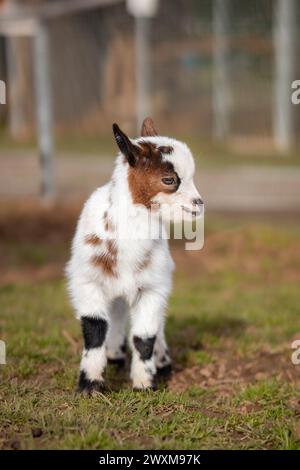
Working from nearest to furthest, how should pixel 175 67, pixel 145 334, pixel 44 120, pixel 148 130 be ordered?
pixel 145 334 → pixel 148 130 → pixel 44 120 → pixel 175 67

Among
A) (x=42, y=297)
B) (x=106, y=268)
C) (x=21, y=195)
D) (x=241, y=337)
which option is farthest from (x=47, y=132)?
(x=106, y=268)

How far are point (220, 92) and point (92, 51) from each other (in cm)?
393

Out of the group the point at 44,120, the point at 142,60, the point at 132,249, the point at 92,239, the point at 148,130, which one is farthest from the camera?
the point at 142,60

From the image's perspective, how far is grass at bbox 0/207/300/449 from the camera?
464 cm

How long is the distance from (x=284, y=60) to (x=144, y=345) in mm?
16020

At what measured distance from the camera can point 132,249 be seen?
528 centimetres

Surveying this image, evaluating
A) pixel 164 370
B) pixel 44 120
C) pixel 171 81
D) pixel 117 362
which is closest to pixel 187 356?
pixel 164 370

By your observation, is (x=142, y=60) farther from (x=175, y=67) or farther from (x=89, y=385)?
(x=89, y=385)

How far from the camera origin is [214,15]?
21641mm

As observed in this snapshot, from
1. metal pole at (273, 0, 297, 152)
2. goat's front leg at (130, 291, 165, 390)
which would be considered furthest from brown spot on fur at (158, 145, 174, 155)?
metal pole at (273, 0, 297, 152)

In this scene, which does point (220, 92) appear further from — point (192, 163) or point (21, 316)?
point (192, 163)

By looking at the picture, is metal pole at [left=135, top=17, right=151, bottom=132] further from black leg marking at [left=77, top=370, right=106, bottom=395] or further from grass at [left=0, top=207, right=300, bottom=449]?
black leg marking at [left=77, top=370, right=106, bottom=395]

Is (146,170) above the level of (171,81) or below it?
below
